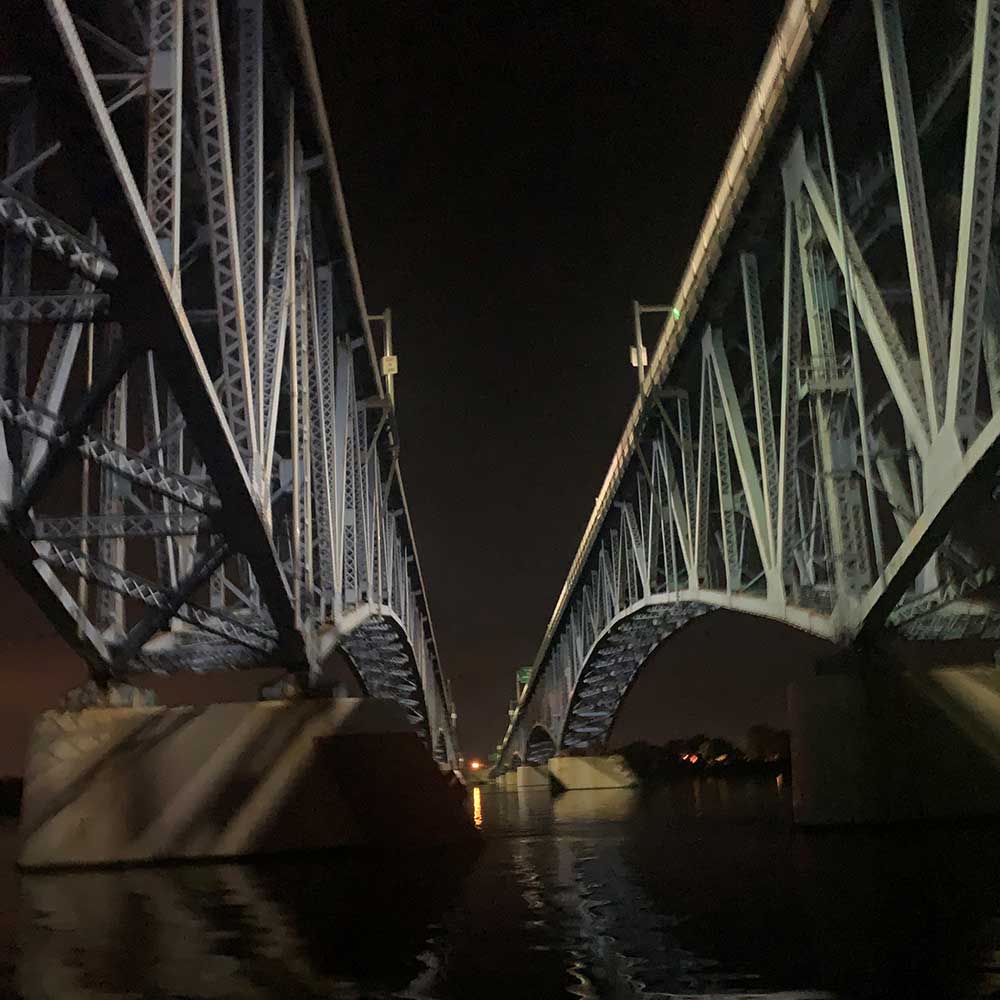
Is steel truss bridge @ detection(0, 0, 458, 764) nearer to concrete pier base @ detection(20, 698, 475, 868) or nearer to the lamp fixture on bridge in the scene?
concrete pier base @ detection(20, 698, 475, 868)

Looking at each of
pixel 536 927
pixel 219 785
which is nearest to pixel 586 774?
pixel 219 785

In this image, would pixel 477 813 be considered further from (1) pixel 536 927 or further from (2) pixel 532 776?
(2) pixel 532 776

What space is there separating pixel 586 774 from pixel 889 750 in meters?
53.5

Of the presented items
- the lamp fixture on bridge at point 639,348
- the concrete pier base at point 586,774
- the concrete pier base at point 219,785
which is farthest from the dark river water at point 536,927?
the concrete pier base at point 586,774

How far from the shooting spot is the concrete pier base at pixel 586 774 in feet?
220

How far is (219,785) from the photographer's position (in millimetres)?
15891

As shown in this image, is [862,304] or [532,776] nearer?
[862,304]

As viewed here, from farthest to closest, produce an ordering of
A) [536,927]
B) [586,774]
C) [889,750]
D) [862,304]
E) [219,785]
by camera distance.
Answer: [586,774], [219,785], [889,750], [862,304], [536,927]

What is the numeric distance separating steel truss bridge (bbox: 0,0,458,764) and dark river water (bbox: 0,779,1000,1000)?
4.69m

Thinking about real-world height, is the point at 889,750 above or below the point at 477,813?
above

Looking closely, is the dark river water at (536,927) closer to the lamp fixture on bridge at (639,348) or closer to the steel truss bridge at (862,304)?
the steel truss bridge at (862,304)

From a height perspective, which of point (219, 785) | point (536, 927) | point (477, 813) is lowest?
point (477, 813)

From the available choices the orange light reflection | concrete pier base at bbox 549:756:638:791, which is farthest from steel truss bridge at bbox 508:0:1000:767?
concrete pier base at bbox 549:756:638:791

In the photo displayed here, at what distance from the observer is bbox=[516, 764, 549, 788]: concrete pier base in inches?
4117
